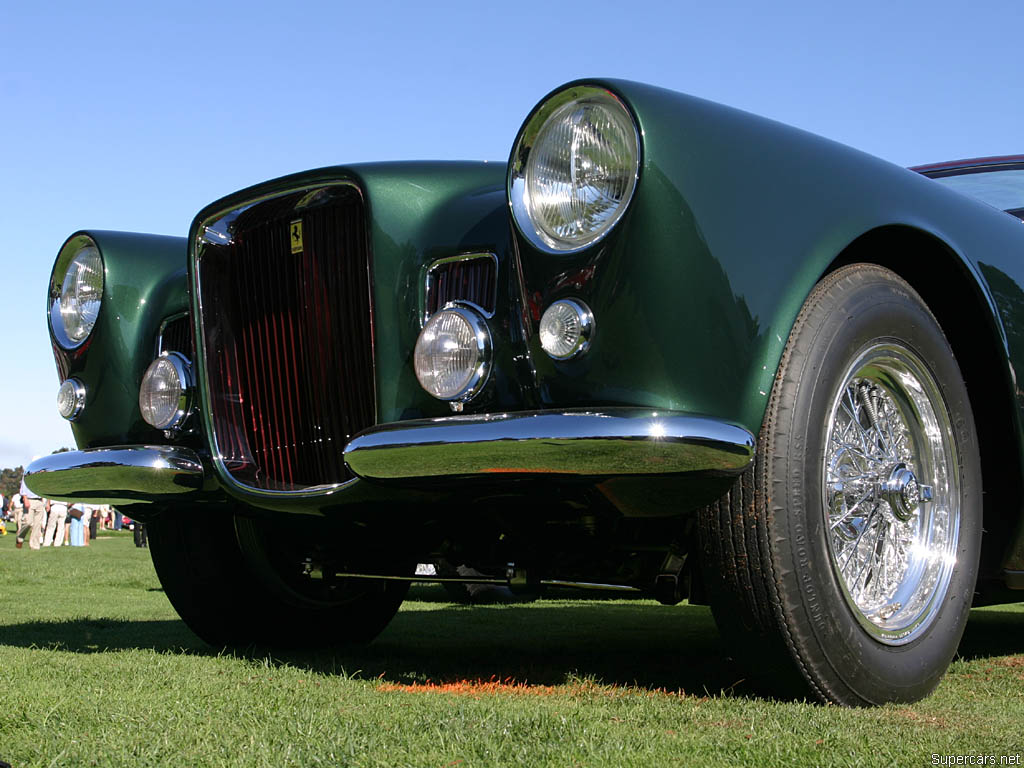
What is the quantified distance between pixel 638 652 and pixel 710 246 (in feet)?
5.88

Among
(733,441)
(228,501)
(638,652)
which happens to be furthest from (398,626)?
(733,441)

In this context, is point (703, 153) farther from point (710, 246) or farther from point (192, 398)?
point (192, 398)

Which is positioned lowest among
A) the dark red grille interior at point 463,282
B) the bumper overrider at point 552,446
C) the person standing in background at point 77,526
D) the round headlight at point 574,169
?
the person standing in background at point 77,526

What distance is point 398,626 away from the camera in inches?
182

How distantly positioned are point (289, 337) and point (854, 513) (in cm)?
156

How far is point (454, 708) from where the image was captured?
7.51 ft

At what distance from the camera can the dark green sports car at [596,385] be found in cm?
229

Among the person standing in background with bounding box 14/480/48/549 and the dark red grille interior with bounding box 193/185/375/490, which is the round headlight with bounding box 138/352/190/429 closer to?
the dark red grille interior with bounding box 193/185/375/490

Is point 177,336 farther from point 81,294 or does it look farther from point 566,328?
point 566,328

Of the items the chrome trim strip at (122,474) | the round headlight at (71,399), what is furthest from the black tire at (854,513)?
the round headlight at (71,399)

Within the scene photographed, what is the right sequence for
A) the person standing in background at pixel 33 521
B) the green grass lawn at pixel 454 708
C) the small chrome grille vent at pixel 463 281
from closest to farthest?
the green grass lawn at pixel 454 708 → the small chrome grille vent at pixel 463 281 → the person standing in background at pixel 33 521

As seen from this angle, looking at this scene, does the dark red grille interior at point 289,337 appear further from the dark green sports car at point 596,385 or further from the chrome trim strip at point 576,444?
the chrome trim strip at point 576,444

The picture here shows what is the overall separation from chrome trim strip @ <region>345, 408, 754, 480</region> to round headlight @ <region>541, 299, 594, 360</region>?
151mm

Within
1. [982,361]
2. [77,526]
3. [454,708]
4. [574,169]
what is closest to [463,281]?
[574,169]
